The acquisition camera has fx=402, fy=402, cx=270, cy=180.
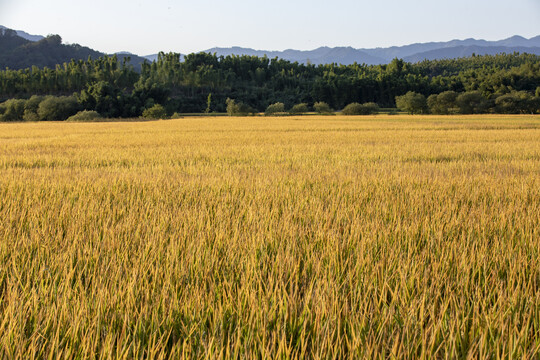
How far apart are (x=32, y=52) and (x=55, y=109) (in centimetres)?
13576

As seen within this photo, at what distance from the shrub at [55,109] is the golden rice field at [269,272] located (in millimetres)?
44402

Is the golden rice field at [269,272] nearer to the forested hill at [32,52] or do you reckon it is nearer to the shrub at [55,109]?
the shrub at [55,109]

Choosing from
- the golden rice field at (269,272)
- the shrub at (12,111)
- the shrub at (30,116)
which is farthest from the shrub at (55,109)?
the golden rice field at (269,272)

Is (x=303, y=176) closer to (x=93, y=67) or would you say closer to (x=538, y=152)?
A: (x=538, y=152)

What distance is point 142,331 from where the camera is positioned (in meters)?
1.38

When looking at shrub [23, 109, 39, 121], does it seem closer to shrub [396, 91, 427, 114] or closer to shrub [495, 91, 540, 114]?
shrub [396, 91, 427, 114]

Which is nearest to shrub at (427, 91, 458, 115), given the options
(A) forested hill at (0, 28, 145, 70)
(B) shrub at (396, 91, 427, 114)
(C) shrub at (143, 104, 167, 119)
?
(B) shrub at (396, 91, 427, 114)

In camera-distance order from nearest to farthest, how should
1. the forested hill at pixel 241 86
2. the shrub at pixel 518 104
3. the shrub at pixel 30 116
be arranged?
the shrub at pixel 30 116 → the shrub at pixel 518 104 → the forested hill at pixel 241 86

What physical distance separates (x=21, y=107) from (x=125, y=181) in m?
48.9

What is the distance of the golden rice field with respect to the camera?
1.30 metres

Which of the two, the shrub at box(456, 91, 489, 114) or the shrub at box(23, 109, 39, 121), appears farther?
the shrub at box(456, 91, 489, 114)

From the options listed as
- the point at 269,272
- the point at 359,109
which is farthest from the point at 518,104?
the point at 269,272

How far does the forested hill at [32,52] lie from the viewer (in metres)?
148

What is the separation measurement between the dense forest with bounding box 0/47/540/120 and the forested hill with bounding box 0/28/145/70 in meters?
73.9
